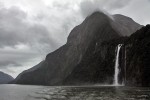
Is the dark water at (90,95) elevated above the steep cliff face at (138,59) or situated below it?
below

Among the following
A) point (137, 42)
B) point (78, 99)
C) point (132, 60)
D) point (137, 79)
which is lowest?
point (78, 99)

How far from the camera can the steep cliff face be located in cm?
12425

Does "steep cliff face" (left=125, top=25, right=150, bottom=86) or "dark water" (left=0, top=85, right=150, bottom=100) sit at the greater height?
"steep cliff face" (left=125, top=25, right=150, bottom=86)

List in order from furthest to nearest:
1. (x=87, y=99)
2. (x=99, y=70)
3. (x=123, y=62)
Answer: (x=99, y=70) < (x=123, y=62) < (x=87, y=99)

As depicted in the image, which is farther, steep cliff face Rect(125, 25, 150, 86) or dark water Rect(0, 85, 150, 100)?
steep cliff face Rect(125, 25, 150, 86)

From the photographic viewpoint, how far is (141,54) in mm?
133125

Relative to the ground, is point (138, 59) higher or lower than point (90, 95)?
higher

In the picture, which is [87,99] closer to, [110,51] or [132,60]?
[132,60]

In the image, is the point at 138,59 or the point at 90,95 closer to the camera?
the point at 90,95

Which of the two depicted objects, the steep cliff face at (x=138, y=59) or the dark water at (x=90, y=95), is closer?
the dark water at (x=90, y=95)

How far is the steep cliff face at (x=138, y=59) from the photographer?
124250mm

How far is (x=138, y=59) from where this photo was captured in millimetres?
132500

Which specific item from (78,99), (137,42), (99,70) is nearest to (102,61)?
(99,70)

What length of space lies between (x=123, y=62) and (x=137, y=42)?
12.6m
